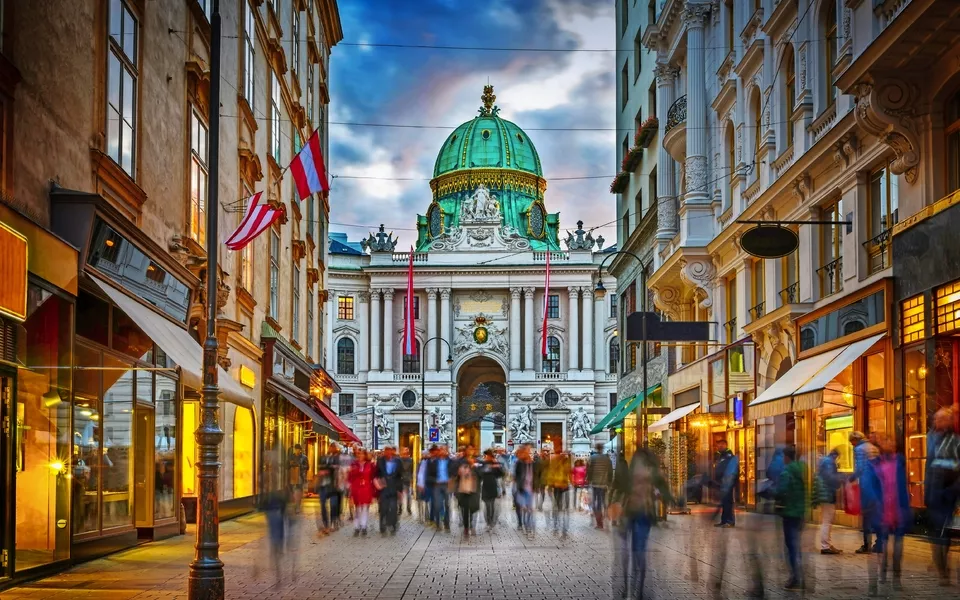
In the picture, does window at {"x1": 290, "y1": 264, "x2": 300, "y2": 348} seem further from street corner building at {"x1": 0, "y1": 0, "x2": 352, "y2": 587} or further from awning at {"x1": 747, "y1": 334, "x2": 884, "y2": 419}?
awning at {"x1": 747, "y1": 334, "x2": 884, "y2": 419}

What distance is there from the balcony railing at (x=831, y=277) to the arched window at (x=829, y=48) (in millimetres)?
3097

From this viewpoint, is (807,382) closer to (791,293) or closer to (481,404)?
(791,293)

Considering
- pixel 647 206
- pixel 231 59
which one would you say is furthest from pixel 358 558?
pixel 647 206

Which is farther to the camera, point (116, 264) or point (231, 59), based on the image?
point (231, 59)

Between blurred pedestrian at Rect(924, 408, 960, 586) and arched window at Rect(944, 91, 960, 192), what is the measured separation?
5926 mm

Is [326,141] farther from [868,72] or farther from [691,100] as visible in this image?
[868,72]

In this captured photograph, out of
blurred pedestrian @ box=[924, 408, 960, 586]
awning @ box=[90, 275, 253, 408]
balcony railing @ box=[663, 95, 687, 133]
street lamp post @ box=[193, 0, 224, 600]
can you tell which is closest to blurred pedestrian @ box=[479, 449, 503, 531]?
awning @ box=[90, 275, 253, 408]

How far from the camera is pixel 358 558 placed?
1838 cm

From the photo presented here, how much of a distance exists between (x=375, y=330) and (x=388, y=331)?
1005mm

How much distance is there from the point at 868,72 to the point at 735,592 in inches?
375

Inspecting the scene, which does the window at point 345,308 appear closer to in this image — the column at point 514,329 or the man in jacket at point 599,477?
the column at point 514,329

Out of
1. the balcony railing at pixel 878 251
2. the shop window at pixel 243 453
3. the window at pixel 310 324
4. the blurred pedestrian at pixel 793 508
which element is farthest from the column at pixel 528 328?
the blurred pedestrian at pixel 793 508

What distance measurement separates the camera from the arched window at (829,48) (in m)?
24.2

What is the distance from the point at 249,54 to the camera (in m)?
29.4
